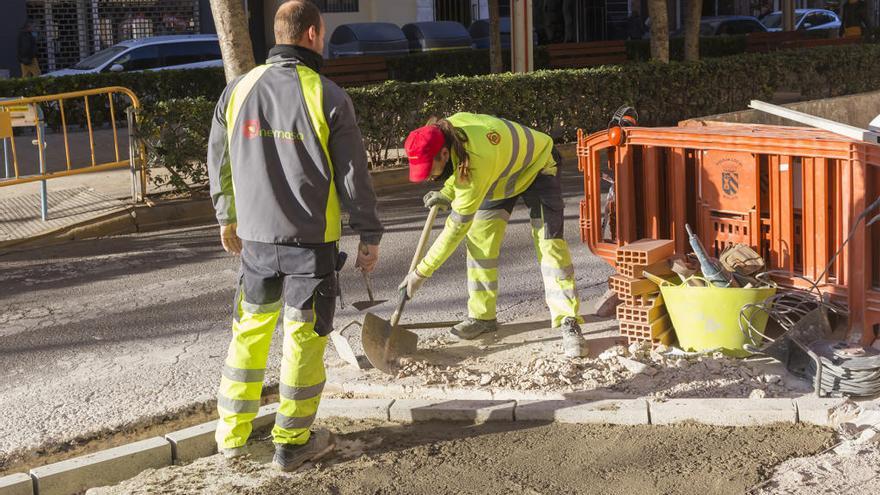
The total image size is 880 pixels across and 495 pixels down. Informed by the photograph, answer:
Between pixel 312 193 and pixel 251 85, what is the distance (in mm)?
530

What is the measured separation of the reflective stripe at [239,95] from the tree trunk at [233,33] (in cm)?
690

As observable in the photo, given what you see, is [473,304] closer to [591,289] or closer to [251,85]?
[591,289]

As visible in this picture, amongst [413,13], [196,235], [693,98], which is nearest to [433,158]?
[196,235]

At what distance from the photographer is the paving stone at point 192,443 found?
531 cm

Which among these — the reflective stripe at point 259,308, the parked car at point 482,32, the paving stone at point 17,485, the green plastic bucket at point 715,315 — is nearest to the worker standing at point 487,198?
the green plastic bucket at point 715,315

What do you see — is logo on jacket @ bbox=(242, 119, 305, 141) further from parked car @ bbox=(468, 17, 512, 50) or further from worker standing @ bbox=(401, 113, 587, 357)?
parked car @ bbox=(468, 17, 512, 50)

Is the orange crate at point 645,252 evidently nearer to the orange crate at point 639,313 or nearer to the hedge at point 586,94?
the orange crate at point 639,313

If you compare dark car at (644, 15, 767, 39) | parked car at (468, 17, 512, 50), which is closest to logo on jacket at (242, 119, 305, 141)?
parked car at (468, 17, 512, 50)

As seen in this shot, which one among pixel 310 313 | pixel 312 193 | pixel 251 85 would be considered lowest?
pixel 310 313

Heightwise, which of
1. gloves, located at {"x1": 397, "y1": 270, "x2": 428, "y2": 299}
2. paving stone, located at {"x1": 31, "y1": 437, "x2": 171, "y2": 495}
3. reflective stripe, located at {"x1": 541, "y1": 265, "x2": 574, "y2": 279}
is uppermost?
gloves, located at {"x1": 397, "y1": 270, "x2": 428, "y2": 299}

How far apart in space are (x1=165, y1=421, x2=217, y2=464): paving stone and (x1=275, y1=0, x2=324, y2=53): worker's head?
5.74 ft

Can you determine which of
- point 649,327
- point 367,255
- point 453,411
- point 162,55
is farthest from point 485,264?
point 162,55

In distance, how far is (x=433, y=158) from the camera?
5898 millimetres

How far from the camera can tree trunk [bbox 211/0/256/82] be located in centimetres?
1190
